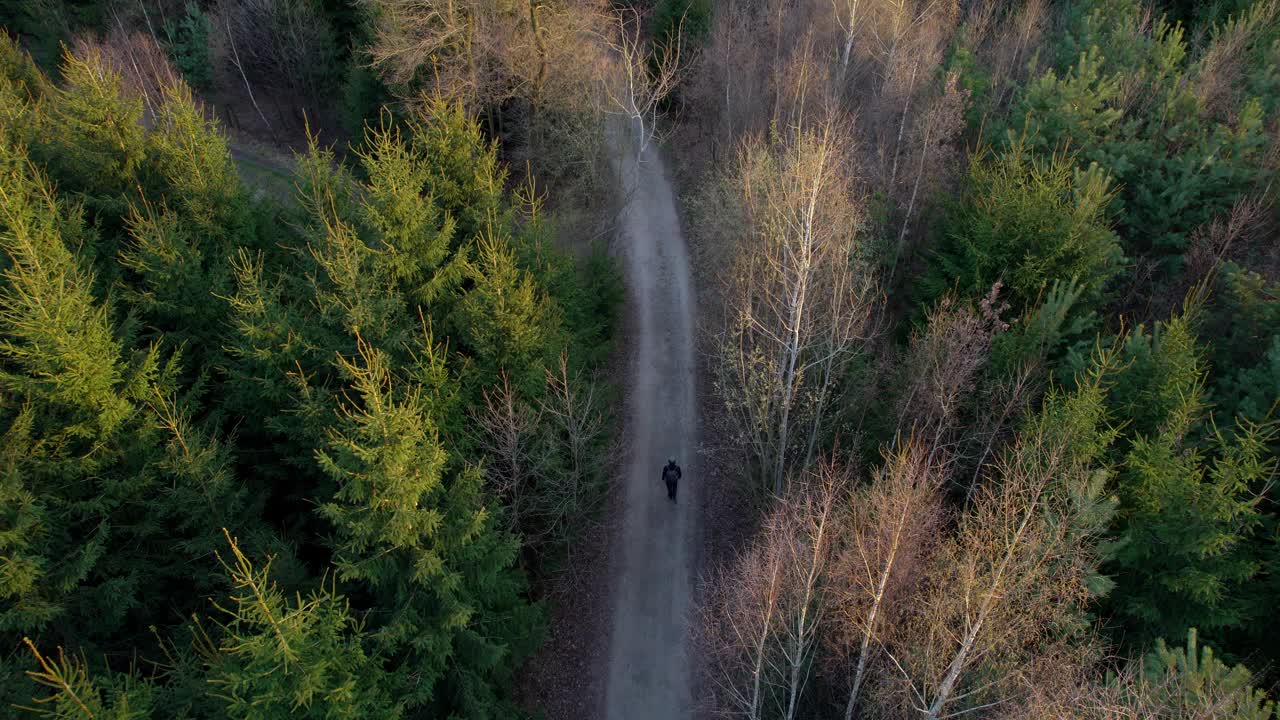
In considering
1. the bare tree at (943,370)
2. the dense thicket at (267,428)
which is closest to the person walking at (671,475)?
the dense thicket at (267,428)

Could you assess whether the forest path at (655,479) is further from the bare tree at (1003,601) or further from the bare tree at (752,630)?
the bare tree at (1003,601)

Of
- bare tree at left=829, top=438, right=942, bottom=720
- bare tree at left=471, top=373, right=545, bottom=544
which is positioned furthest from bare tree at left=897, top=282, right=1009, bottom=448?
bare tree at left=471, top=373, right=545, bottom=544

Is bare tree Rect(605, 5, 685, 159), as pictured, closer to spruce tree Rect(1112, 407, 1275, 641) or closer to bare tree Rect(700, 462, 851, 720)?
bare tree Rect(700, 462, 851, 720)

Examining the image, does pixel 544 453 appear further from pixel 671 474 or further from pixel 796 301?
pixel 796 301

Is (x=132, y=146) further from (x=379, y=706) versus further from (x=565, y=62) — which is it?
(x=379, y=706)

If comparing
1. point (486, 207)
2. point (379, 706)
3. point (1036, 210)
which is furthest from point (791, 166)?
point (379, 706)

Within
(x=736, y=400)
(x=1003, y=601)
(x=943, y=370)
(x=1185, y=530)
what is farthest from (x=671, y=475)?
(x=1185, y=530)

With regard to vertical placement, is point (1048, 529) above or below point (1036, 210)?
below
